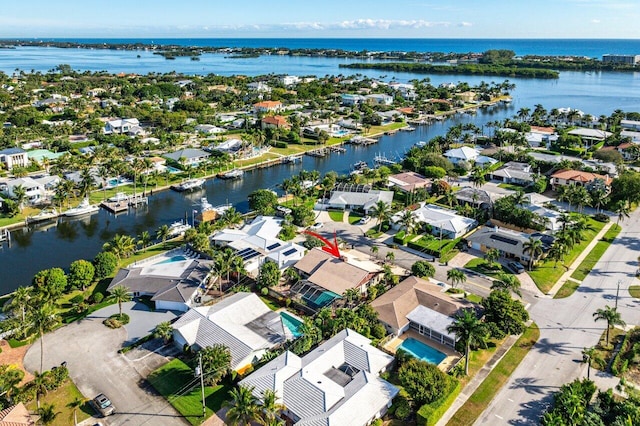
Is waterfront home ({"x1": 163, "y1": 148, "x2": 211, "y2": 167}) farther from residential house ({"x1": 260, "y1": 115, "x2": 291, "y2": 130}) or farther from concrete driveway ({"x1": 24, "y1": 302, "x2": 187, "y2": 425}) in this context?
concrete driveway ({"x1": 24, "y1": 302, "x2": 187, "y2": 425})

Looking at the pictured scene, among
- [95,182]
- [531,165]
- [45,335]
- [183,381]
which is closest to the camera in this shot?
[183,381]

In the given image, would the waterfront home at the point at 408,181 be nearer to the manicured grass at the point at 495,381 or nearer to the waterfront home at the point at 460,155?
the waterfront home at the point at 460,155

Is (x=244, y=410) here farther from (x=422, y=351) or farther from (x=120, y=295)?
(x=120, y=295)

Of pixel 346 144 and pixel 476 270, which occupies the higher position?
pixel 346 144

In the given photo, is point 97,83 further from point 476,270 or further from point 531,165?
point 476,270

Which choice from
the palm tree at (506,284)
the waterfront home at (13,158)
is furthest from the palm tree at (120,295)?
the waterfront home at (13,158)

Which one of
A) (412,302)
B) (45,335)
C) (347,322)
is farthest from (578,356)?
(45,335)

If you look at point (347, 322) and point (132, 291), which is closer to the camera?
point (347, 322)

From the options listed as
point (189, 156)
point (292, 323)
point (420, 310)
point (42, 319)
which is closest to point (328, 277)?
point (292, 323)
